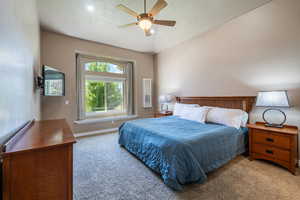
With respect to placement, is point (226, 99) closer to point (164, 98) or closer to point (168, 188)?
point (164, 98)

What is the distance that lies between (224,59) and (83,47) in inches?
160

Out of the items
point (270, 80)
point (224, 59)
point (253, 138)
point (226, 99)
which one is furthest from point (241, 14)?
point (253, 138)

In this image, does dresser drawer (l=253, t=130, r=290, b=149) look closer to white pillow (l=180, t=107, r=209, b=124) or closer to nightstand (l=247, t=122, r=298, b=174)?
nightstand (l=247, t=122, r=298, b=174)

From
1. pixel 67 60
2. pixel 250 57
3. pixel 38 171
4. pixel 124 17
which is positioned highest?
pixel 124 17

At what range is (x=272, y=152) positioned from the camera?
7.38 ft

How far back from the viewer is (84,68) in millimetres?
4285

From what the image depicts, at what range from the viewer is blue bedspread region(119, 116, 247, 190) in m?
1.72

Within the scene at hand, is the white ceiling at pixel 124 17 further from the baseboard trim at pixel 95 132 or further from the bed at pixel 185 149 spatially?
the baseboard trim at pixel 95 132

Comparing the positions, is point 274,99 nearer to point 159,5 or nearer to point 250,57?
point 250,57

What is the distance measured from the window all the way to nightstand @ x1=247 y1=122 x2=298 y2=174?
153 inches

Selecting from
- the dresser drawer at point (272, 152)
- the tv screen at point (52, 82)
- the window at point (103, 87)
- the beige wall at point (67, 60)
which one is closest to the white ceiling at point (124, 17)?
the beige wall at point (67, 60)

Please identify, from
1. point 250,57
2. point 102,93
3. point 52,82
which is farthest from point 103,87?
point 250,57

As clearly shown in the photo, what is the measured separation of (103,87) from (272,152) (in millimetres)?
4722

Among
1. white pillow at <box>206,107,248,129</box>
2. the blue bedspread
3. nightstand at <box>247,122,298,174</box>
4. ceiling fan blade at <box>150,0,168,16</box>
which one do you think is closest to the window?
the blue bedspread
